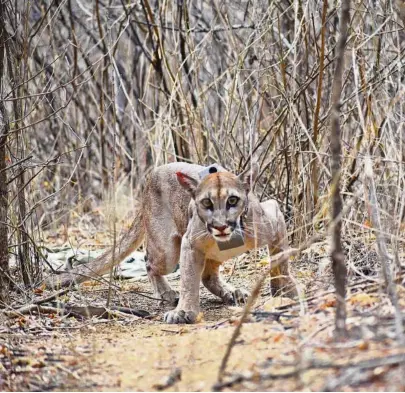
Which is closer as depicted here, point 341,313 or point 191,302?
point 341,313

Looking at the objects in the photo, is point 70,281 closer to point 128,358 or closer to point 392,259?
point 128,358

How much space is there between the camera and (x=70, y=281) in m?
4.95

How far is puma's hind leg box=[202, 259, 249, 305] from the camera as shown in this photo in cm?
504

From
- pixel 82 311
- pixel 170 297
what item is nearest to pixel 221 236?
pixel 82 311

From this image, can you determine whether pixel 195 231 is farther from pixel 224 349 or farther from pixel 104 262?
pixel 224 349

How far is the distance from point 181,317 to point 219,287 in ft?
2.62

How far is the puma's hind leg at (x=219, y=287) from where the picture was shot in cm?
504

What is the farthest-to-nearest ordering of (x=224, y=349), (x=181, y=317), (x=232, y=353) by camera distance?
(x=181, y=317)
(x=224, y=349)
(x=232, y=353)

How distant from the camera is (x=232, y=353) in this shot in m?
3.04

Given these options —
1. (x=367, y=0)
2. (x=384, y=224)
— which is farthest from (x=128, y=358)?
(x=367, y=0)

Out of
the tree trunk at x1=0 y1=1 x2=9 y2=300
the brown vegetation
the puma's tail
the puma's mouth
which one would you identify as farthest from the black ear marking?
the tree trunk at x1=0 y1=1 x2=9 y2=300

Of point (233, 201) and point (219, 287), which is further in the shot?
point (219, 287)

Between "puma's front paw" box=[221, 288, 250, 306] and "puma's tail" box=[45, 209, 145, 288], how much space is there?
0.71 m

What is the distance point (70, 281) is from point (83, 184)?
3.67 m
